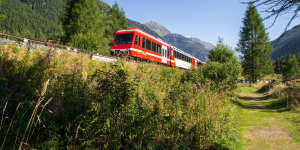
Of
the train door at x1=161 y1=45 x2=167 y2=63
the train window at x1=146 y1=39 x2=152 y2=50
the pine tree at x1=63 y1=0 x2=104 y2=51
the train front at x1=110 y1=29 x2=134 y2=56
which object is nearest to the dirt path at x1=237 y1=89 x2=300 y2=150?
the train front at x1=110 y1=29 x2=134 y2=56

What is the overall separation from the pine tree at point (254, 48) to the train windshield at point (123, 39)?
26.1m

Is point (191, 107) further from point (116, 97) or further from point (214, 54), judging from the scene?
point (214, 54)

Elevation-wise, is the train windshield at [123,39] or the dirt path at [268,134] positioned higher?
the train windshield at [123,39]

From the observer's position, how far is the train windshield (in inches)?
496

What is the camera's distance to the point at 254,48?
98.5 feet

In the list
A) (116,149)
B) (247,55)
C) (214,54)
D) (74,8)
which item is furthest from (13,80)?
(247,55)

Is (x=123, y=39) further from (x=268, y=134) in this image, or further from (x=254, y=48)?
(x=254, y=48)

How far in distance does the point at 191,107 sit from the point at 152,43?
1019cm

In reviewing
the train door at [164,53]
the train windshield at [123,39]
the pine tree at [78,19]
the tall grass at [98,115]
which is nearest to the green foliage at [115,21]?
the pine tree at [78,19]

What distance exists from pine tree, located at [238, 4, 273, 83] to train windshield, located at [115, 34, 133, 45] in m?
26.1

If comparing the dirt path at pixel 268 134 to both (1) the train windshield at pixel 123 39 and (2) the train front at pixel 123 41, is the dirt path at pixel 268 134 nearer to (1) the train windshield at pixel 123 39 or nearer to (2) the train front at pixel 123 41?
(2) the train front at pixel 123 41

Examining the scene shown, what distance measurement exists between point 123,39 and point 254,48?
26863mm

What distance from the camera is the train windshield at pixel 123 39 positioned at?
12.6 m

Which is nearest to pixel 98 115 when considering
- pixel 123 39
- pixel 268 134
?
pixel 268 134
